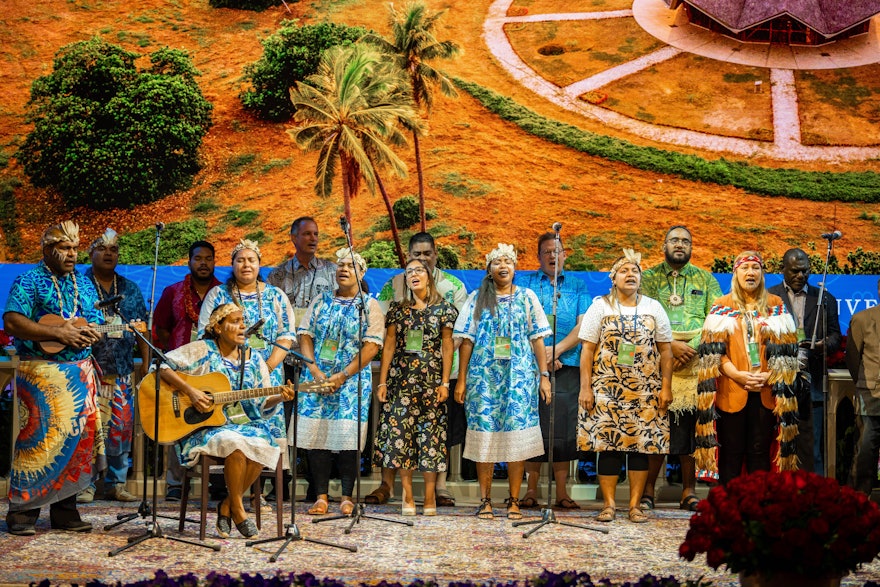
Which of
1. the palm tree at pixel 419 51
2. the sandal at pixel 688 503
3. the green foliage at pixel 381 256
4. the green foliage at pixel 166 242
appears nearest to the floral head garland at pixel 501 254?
the sandal at pixel 688 503

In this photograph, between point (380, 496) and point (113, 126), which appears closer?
point (380, 496)

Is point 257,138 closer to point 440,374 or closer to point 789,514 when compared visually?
point 440,374

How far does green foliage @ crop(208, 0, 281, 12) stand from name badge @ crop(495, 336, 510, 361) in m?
12.4

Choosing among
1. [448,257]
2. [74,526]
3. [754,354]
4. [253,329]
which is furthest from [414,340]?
[448,257]

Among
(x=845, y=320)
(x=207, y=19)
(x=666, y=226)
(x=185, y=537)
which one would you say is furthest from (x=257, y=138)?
(x=185, y=537)

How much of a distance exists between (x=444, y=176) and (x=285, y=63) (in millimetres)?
3215

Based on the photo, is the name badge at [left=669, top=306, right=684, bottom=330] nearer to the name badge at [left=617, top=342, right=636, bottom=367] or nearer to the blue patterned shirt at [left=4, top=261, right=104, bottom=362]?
the name badge at [left=617, top=342, right=636, bottom=367]

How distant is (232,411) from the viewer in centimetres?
589

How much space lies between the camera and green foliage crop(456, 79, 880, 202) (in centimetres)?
1609

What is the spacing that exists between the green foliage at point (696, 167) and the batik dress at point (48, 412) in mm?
12015

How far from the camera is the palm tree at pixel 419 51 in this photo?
16312 millimetres

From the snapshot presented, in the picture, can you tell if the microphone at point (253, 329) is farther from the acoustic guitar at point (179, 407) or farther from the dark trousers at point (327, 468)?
the dark trousers at point (327, 468)

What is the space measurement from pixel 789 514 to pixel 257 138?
14.2m

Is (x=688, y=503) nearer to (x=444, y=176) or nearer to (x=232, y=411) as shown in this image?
(x=232, y=411)
